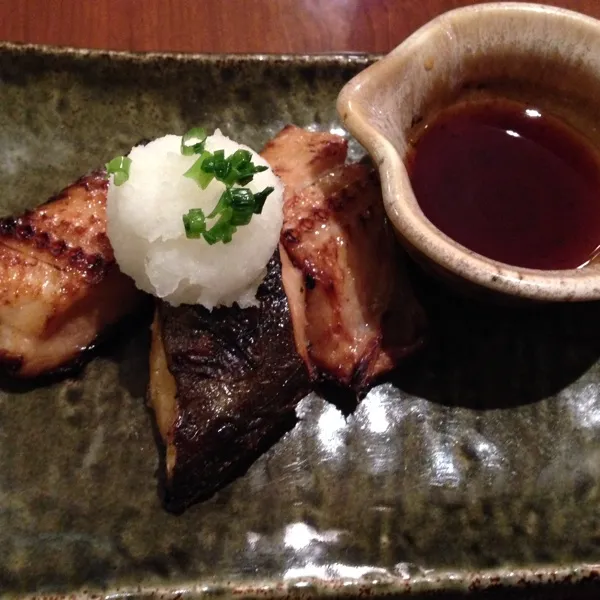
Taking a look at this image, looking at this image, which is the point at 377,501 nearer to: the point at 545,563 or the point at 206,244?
the point at 545,563

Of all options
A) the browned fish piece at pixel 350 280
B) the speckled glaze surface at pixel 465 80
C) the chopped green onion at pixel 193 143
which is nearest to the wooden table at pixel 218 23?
the speckled glaze surface at pixel 465 80

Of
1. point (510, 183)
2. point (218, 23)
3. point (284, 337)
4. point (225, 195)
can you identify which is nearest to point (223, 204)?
point (225, 195)

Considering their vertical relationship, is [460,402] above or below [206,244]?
below

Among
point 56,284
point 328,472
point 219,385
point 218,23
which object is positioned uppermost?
point 218,23

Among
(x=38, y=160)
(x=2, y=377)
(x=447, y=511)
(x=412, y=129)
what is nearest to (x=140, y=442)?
(x=2, y=377)

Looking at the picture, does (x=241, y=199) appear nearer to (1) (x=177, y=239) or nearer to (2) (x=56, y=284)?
(1) (x=177, y=239)

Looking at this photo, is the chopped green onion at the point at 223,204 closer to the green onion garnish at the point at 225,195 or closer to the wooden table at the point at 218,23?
the green onion garnish at the point at 225,195
